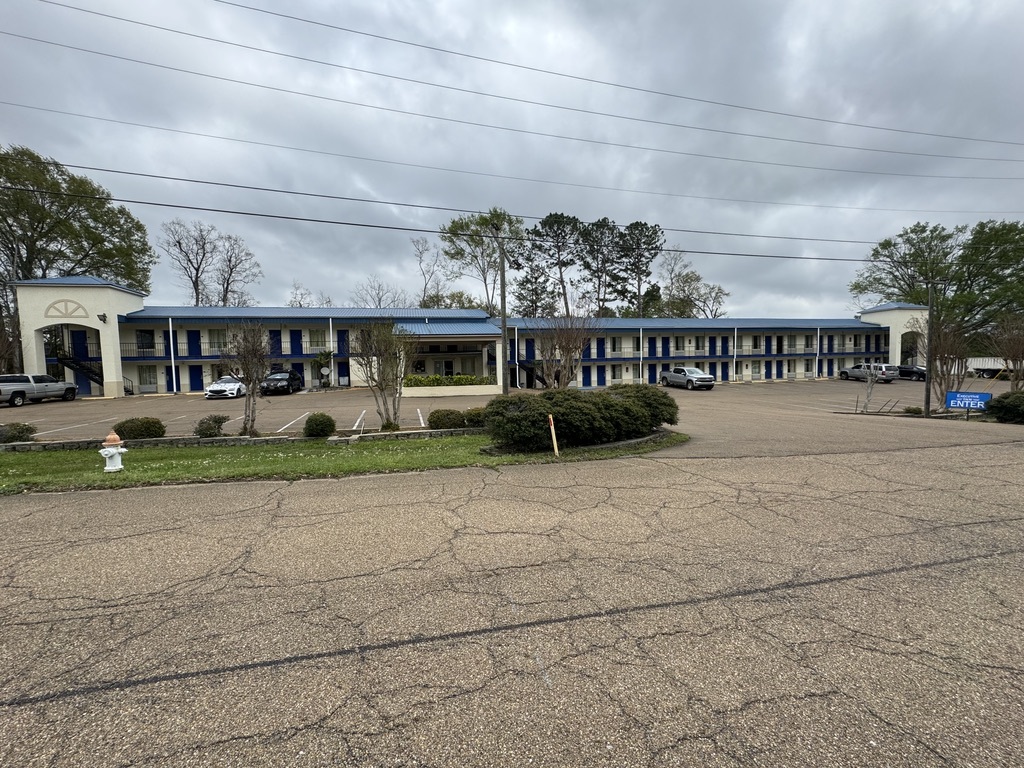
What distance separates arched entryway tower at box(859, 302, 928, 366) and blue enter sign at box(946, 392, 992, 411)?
3562cm

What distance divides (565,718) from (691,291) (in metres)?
60.3

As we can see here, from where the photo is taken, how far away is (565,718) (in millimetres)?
2193

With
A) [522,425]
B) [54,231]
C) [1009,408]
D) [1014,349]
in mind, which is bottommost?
[1009,408]

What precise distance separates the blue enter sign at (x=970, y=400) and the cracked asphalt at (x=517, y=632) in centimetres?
1529

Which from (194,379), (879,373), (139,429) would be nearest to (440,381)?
(139,429)

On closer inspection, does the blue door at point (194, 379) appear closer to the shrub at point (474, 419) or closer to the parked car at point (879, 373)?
the shrub at point (474, 419)

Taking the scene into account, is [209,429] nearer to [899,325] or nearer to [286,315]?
[286,315]

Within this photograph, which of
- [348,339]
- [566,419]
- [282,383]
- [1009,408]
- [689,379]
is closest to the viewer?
[566,419]

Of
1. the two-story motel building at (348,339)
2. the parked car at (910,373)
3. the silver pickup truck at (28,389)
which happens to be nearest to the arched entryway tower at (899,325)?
the two-story motel building at (348,339)

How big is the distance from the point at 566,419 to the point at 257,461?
618 cm

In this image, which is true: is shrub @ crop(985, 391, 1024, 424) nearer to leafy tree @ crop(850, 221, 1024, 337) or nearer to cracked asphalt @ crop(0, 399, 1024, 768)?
cracked asphalt @ crop(0, 399, 1024, 768)

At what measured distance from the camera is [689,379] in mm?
34562

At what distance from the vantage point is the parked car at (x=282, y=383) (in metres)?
28.6

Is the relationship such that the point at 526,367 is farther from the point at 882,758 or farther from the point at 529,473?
the point at 882,758
